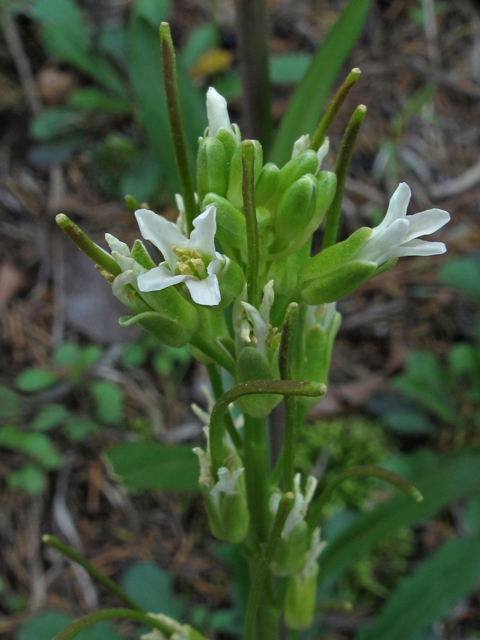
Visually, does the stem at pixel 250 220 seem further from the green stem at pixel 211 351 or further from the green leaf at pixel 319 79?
the green leaf at pixel 319 79

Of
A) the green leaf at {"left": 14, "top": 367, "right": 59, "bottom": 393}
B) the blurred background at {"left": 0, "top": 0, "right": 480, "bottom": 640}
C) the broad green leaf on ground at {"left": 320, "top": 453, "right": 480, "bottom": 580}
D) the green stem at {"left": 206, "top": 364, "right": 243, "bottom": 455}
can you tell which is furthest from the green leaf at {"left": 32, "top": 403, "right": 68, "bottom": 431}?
the green stem at {"left": 206, "top": 364, "right": 243, "bottom": 455}

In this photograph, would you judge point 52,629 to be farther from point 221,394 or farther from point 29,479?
point 221,394

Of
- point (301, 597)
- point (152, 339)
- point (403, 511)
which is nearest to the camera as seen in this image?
point (301, 597)

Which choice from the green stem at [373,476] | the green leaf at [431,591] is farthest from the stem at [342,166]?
the green leaf at [431,591]

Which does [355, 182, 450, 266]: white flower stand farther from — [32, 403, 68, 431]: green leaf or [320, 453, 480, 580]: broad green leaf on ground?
[32, 403, 68, 431]: green leaf

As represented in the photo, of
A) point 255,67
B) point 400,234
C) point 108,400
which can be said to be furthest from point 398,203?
point 108,400
